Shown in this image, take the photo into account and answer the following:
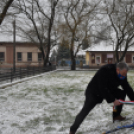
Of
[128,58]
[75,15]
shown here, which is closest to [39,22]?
[75,15]

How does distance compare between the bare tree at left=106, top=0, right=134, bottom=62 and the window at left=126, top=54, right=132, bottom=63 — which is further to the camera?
the window at left=126, top=54, right=132, bottom=63

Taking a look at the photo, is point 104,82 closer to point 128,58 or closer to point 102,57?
point 102,57

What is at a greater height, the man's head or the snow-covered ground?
the man's head

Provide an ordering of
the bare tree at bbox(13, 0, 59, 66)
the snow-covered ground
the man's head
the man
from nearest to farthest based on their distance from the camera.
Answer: the man's head < the man < the snow-covered ground < the bare tree at bbox(13, 0, 59, 66)

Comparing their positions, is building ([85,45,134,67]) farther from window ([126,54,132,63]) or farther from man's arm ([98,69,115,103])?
man's arm ([98,69,115,103])

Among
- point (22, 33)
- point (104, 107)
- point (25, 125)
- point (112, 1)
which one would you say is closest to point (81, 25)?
point (112, 1)

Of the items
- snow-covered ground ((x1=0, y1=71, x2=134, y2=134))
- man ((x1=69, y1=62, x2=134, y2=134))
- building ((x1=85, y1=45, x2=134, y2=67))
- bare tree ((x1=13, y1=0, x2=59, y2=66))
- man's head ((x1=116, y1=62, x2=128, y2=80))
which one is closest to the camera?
man's head ((x1=116, y1=62, x2=128, y2=80))

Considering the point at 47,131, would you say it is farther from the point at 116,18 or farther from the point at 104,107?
the point at 116,18

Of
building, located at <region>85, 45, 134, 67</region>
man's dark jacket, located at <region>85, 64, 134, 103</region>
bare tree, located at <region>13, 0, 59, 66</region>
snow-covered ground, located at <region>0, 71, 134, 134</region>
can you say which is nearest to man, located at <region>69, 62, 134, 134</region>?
man's dark jacket, located at <region>85, 64, 134, 103</region>

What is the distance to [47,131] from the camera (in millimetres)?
4426

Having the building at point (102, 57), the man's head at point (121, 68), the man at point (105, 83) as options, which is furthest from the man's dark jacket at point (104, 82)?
the building at point (102, 57)

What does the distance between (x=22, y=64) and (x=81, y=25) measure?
1732 centimetres

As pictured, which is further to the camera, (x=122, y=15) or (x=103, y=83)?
(x=122, y=15)

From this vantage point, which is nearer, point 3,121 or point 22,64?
point 3,121
